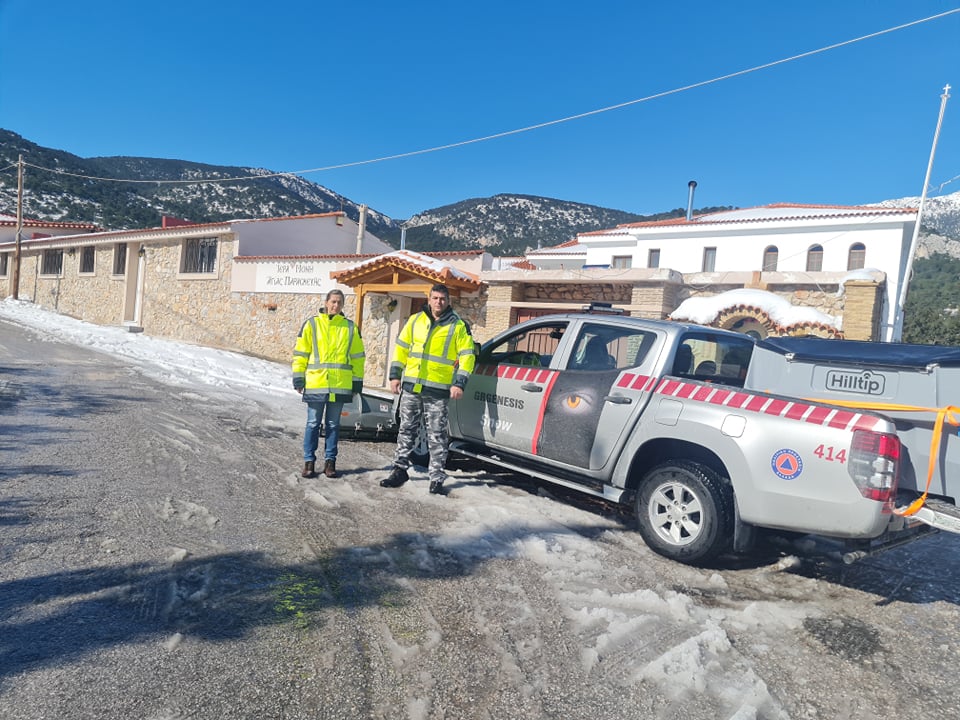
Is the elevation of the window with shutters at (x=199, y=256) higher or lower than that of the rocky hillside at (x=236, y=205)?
lower

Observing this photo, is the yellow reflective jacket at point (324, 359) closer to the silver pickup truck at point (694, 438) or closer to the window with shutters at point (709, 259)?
the silver pickup truck at point (694, 438)

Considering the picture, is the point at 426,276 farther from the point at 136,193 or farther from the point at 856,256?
the point at 136,193

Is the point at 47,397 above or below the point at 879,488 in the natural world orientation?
below

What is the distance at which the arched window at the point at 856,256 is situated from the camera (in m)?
30.6

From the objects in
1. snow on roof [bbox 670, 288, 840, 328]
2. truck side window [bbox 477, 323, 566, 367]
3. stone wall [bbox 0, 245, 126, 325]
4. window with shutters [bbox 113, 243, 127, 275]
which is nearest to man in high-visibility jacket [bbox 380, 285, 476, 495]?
truck side window [bbox 477, 323, 566, 367]

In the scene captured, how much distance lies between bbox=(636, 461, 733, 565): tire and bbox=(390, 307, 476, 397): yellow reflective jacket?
183 centimetres

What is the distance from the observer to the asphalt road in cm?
244

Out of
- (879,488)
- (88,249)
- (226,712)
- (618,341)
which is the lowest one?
(226,712)

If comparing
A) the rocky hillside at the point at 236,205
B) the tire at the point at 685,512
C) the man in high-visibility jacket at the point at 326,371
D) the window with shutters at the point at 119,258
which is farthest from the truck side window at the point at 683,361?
the rocky hillside at the point at 236,205

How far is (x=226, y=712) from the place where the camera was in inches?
Answer: 87.6

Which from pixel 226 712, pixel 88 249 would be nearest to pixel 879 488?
pixel 226 712

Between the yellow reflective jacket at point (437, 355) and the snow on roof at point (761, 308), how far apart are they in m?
6.27

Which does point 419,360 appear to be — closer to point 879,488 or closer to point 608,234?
point 879,488

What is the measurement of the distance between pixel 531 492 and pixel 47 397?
670 centimetres
